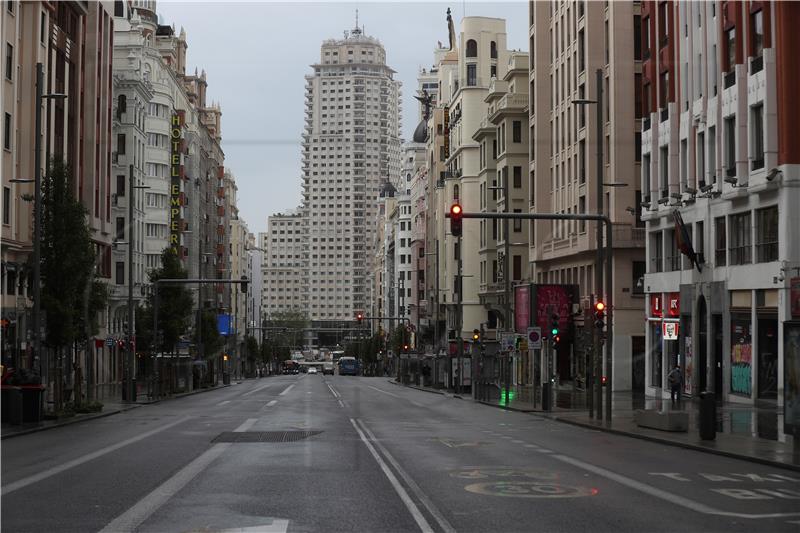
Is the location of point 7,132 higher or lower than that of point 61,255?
higher

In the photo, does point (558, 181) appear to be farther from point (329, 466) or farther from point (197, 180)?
point (197, 180)

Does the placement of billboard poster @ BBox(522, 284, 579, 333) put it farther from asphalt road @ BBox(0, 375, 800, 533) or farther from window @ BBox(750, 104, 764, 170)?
asphalt road @ BBox(0, 375, 800, 533)

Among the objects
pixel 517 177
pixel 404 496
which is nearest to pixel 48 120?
pixel 517 177

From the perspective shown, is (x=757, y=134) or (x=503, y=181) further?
(x=503, y=181)

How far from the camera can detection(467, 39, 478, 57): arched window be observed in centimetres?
10632

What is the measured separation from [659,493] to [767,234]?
2777 cm

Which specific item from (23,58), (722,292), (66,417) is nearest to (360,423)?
(66,417)

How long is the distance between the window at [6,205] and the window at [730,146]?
31296 mm

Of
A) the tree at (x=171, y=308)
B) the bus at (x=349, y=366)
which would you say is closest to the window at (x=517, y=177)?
the tree at (x=171, y=308)

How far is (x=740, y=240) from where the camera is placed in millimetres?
43875

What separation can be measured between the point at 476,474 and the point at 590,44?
4897cm

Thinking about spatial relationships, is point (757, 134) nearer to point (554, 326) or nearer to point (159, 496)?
point (554, 326)

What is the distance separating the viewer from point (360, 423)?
32688mm

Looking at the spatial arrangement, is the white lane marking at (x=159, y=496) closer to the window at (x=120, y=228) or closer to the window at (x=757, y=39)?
the window at (x=757, y=39)
